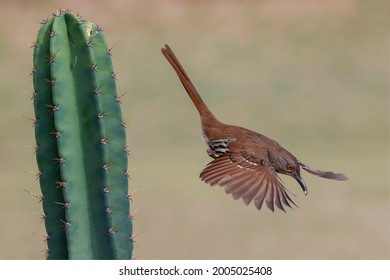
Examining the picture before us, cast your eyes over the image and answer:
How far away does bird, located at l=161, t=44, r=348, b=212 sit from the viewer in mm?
3354

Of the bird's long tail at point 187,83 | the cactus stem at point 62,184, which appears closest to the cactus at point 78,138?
the cactus stem at point 62,184

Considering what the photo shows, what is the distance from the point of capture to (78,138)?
9.86 feet

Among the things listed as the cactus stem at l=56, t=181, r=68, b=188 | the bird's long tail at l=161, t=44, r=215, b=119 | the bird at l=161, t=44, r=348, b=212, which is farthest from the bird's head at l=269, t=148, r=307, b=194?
the cactus stem at l=56, t=181, r=68, b=188

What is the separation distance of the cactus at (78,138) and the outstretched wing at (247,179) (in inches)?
21.0

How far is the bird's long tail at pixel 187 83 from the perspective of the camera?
4.05 m

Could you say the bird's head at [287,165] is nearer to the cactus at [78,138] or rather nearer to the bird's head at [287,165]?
the bird's head at [287,165]

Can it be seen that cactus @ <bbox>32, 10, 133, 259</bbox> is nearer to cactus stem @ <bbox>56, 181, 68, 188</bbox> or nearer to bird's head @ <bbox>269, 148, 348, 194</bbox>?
cactus stem @ <bbox>56, 181, 68, 188</bbox>

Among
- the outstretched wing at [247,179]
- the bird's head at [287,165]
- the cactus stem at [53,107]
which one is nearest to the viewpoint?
the cactus stem at [53,107]

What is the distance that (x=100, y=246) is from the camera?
10.2ft

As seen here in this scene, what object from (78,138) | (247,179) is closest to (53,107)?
(78,138)
